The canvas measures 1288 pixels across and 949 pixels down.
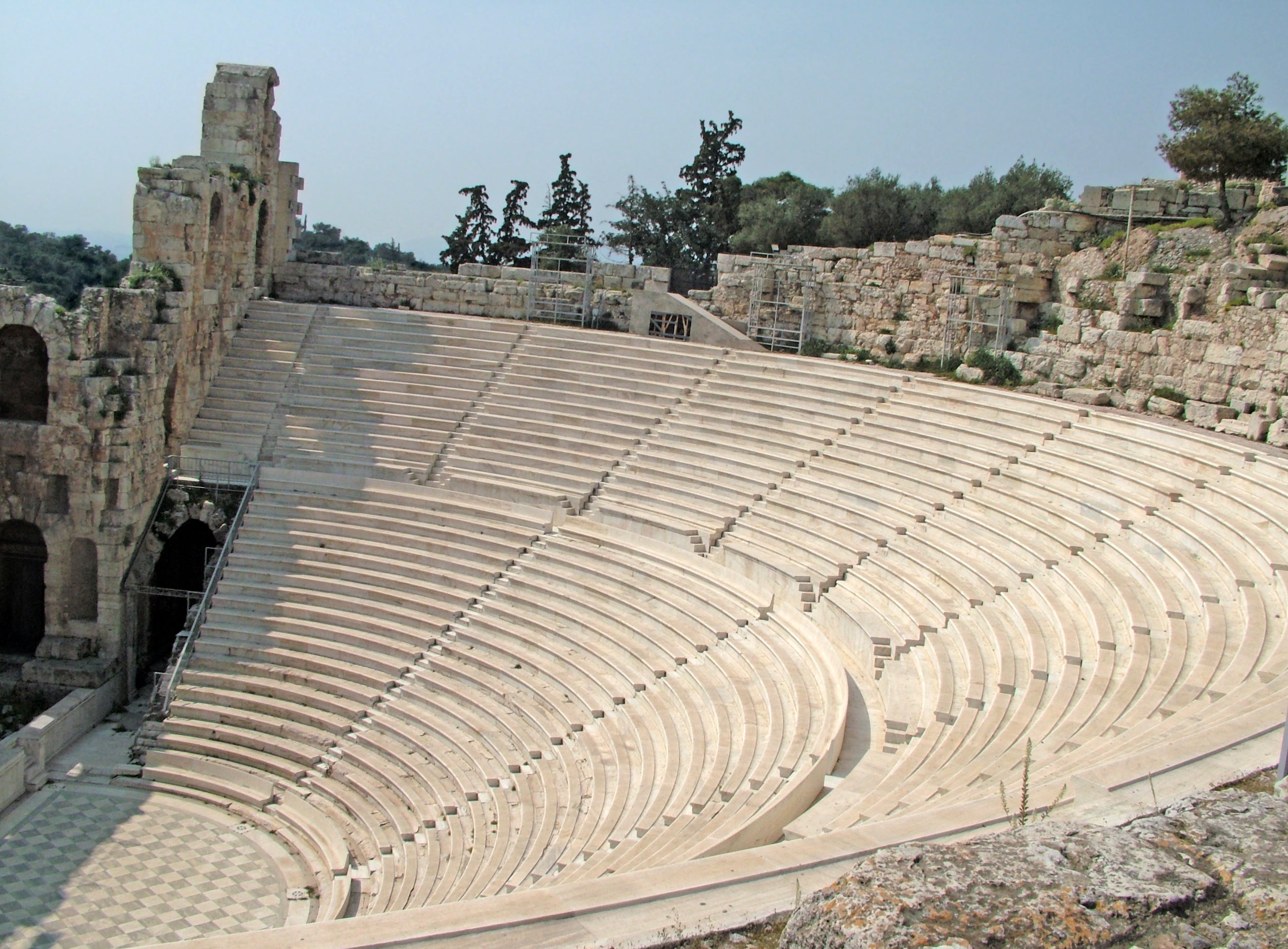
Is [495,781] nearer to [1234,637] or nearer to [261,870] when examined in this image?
[261,870]

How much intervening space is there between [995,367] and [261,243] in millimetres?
15151

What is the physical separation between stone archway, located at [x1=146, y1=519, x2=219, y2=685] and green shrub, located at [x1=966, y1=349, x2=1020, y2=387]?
1298cm

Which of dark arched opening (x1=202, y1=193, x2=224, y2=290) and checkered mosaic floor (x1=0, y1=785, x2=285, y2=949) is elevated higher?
dark arched opening (x1=202, y1=193, x2=224, y2=290)

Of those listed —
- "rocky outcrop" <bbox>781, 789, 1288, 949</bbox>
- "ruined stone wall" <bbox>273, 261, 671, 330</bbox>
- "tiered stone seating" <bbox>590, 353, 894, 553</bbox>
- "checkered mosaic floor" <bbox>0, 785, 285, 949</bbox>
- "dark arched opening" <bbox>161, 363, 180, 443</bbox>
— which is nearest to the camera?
"rocky outcrop" <bbox>781, 789, 1288, 949</bbox>

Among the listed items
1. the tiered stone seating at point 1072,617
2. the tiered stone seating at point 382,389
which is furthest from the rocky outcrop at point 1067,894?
the tiered stone seating at point 382,389

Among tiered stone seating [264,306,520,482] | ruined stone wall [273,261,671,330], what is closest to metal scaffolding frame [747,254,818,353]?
ruined stone wall [273,261,671,330]

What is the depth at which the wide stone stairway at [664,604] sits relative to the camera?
9820 mm

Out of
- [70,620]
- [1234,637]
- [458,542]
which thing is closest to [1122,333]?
[1234,637]

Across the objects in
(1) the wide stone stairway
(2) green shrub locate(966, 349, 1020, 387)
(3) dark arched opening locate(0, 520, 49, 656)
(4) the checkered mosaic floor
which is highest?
(2) green shrub locate(966, 349, 1020, 387)

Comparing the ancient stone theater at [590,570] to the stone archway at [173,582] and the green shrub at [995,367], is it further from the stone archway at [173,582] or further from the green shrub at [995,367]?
the green shrub at [995,367]

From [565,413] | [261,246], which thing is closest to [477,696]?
[565,413]

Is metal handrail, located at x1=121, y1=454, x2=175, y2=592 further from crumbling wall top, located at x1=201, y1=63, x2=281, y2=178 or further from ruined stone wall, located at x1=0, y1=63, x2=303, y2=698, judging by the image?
crumbling wall top, located at x1=201, y1=63, x2=281, y2=178

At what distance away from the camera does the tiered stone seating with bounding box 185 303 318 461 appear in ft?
64.6

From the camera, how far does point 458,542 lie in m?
17.6
